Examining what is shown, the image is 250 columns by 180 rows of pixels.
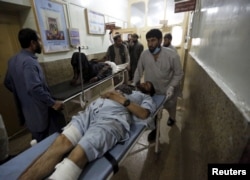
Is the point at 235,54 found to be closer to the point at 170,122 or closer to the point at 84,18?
the point at 170,122

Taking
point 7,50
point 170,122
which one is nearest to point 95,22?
point 7,50

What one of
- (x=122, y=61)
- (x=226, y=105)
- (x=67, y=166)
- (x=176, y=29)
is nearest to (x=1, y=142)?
(x=67, y=166)

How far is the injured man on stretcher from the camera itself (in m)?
0.77

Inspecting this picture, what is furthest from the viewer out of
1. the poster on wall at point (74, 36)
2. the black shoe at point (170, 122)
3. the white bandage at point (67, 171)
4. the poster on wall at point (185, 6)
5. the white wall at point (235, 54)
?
the poster on wall at point (74, 36)

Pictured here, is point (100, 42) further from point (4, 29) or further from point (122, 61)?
point (4, 29)

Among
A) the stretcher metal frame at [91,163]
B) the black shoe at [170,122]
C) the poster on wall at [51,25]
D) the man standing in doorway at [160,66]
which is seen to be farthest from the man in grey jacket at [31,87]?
the black shoe at [170,122]

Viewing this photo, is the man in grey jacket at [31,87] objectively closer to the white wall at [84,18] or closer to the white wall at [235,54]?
the white wall at [84,18]

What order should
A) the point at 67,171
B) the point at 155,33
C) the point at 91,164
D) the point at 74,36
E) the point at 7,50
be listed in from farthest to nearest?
the point at 74,36, the point at 7,50, the point at 155,33, the point at 91,164, the point at 67,171

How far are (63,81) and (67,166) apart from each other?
2089 mm

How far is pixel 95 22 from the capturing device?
133 inches

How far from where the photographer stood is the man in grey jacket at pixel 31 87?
1293 millimetres

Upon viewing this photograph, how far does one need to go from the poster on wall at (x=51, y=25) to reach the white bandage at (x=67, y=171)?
6.65ft

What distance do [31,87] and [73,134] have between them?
0.67m

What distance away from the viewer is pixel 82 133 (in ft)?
3.56
